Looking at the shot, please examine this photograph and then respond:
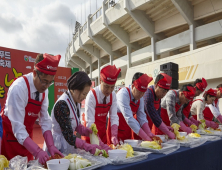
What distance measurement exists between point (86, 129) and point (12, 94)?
2.28 ft

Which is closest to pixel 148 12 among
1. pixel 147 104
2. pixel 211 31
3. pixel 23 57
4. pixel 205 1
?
pixel 205 1

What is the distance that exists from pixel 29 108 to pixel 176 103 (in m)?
2.28

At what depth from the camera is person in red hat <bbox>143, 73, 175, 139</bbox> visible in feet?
8.20

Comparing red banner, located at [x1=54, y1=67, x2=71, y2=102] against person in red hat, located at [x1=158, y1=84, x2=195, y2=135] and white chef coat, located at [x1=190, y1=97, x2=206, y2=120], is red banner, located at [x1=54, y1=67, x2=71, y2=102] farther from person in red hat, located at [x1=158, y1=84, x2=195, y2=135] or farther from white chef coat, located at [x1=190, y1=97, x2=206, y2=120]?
white chef coat, located at [x1=190, y1=97, x2=206, y2=120]

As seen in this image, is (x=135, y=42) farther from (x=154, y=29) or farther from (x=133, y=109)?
(x=133, y=109)

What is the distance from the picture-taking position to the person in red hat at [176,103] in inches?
118

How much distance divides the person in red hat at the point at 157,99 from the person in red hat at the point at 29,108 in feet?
4.28

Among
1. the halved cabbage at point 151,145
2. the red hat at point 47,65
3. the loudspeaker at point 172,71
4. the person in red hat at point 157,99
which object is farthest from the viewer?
the loudspeaker at point 172,71

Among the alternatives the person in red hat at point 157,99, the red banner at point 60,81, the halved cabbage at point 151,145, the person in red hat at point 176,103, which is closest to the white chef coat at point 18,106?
the halved cabbage at point 151,145

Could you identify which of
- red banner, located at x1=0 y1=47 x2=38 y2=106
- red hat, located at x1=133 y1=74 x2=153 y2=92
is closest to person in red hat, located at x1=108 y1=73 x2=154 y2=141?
red hat, located at x1=133 y1=74 x2=153 y2=92

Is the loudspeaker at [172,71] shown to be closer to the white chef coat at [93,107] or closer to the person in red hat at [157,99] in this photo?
the person in red hat at [157,99]

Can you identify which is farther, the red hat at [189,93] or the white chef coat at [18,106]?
the red hat at [189,93]

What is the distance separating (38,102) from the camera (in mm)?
1703

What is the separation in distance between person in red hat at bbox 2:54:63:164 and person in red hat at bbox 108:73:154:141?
914 mm
